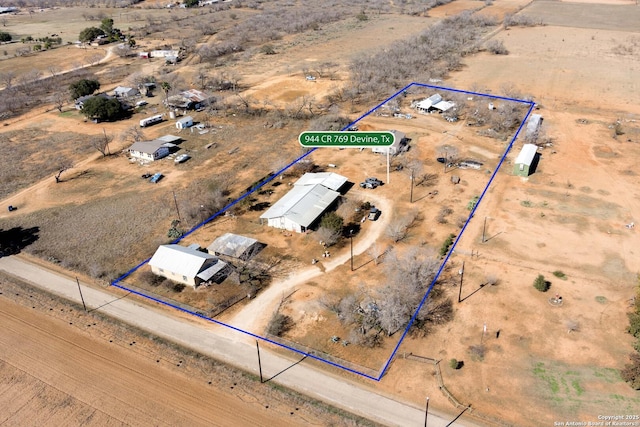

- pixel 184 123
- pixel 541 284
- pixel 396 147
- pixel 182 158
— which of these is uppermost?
pixel 184 123

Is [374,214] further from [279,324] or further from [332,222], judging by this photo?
[279,324]

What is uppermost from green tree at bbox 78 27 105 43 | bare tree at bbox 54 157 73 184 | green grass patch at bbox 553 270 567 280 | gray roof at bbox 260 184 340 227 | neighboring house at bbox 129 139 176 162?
green tree at bbox 78 27 105 43

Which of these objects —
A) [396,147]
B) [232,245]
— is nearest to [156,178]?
[232,245]

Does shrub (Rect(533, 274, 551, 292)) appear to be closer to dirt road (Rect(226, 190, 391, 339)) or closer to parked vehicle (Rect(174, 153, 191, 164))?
dirt road (Rect(226, 190, 391, 339))

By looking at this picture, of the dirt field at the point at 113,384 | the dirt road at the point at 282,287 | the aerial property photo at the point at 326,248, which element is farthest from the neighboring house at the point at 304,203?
the dirt field at the point at 113,384

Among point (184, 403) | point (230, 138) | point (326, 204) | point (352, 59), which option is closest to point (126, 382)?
point (184, 403)

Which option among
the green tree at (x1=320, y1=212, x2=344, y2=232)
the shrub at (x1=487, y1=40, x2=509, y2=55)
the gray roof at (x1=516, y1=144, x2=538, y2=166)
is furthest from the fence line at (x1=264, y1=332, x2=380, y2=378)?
the shrub at (x1=487, y1=40, x2=509, y2=55)
